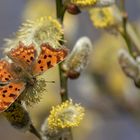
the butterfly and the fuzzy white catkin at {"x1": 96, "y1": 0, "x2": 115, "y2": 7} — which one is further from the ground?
the fuzzy white catkin at {"x1": 96, "y1": 0, "x2": 115, "y2": 7}

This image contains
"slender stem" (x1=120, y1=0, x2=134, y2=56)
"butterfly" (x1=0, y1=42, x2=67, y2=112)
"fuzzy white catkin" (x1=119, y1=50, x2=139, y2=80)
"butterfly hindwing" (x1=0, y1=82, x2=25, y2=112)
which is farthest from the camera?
"slender stem" (x1=120, y1=0, x2=134, y2=56)

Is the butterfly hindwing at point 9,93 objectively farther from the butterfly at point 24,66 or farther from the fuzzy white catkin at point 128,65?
the fuzzy white catkin at point 128,65

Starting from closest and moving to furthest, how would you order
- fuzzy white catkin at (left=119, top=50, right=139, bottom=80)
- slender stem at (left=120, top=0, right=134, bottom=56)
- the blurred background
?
fuzzy white catkin at (left=119, top=50, right=139, bottom=80)
slender stem at (left=120, top=0, right=134, bottom=56)
the blurred background

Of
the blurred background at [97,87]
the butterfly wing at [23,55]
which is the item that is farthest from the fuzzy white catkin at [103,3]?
the blurred background at [97,87]

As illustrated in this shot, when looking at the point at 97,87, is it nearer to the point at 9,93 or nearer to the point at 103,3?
the point at 103,3

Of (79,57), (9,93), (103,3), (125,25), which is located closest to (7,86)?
(9,93)

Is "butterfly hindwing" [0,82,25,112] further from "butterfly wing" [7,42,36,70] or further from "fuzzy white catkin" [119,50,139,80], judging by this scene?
"fuzzy white catkin" [119,50,139,80]

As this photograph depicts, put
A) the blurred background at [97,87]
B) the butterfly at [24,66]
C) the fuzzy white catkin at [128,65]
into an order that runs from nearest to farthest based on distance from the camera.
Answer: the butterfly at [24,66], the fuzzy white catkin at [128,65], the blurred background at [97,87]

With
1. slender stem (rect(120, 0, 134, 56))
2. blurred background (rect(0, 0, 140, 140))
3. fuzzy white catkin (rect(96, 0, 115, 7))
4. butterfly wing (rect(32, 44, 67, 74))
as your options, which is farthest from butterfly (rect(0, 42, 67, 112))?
blurred background (rect(0, 0, 140, 140))
